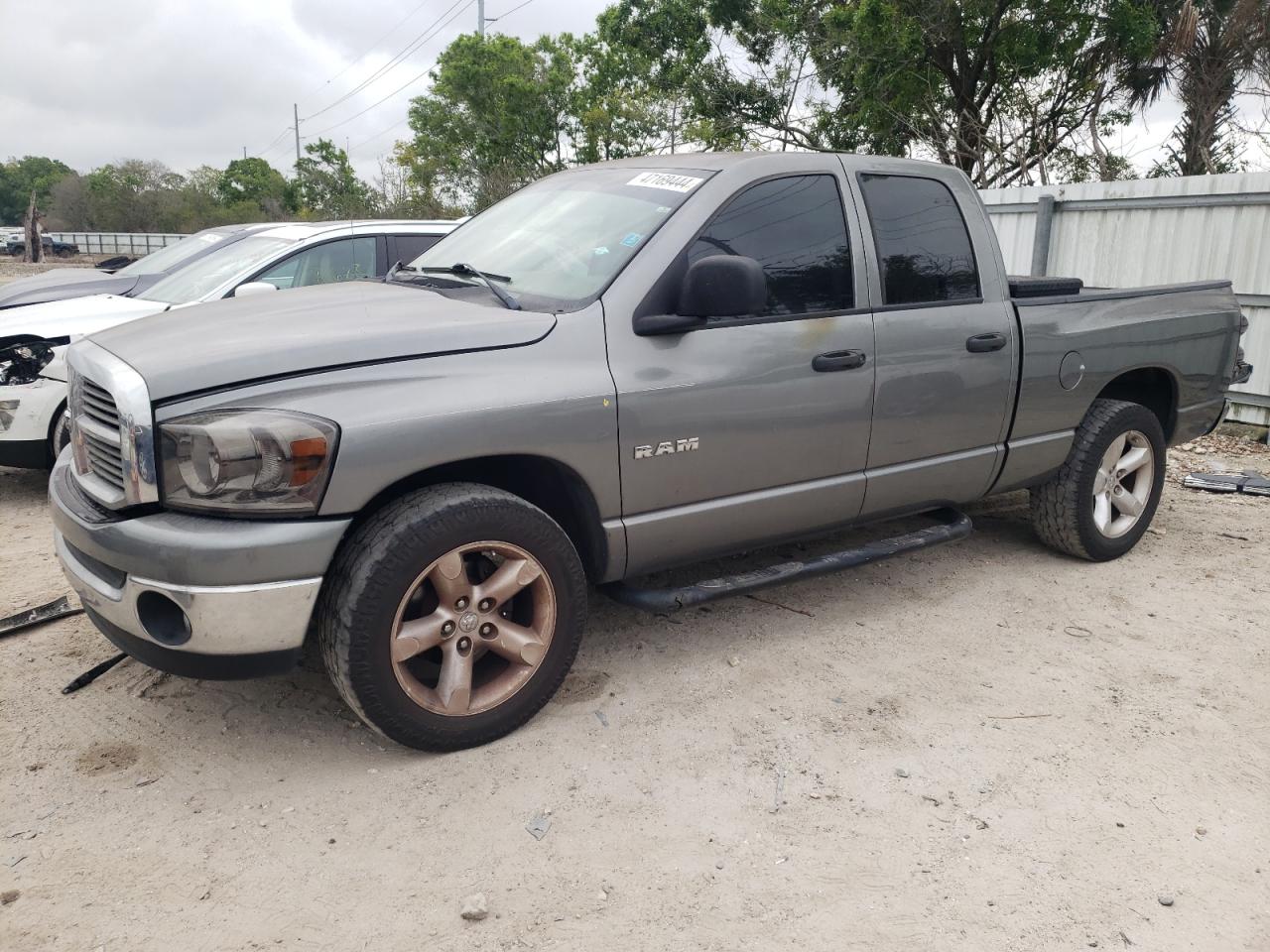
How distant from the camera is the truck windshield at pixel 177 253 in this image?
24.3 ft

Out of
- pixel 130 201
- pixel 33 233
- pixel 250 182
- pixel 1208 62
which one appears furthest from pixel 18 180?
pixel 1208 62

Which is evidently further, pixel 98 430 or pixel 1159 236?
pixel 1159 236

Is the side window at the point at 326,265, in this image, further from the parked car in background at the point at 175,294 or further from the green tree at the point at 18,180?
the green tree at the point at 18,180

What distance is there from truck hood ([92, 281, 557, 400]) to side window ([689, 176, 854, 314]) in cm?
83

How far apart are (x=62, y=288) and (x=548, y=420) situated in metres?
5.60

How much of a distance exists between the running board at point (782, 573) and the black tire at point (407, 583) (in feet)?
1.34

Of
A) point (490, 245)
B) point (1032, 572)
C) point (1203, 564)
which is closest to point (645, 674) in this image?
point (490, 245)

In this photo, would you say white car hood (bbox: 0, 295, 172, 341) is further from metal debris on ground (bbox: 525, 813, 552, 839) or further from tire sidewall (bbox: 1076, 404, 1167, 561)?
tire sidewall (bbox: 1076, 404, 1167, 561)

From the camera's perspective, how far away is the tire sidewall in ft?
15.6

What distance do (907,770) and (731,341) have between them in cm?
153

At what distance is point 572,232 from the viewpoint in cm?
371

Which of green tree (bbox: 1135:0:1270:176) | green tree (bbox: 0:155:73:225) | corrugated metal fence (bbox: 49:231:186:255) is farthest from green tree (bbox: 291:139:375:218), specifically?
green tree (bbox: 0:155:73:225)

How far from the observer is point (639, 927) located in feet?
8.01

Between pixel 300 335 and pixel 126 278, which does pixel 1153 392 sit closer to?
pixel 300 335
